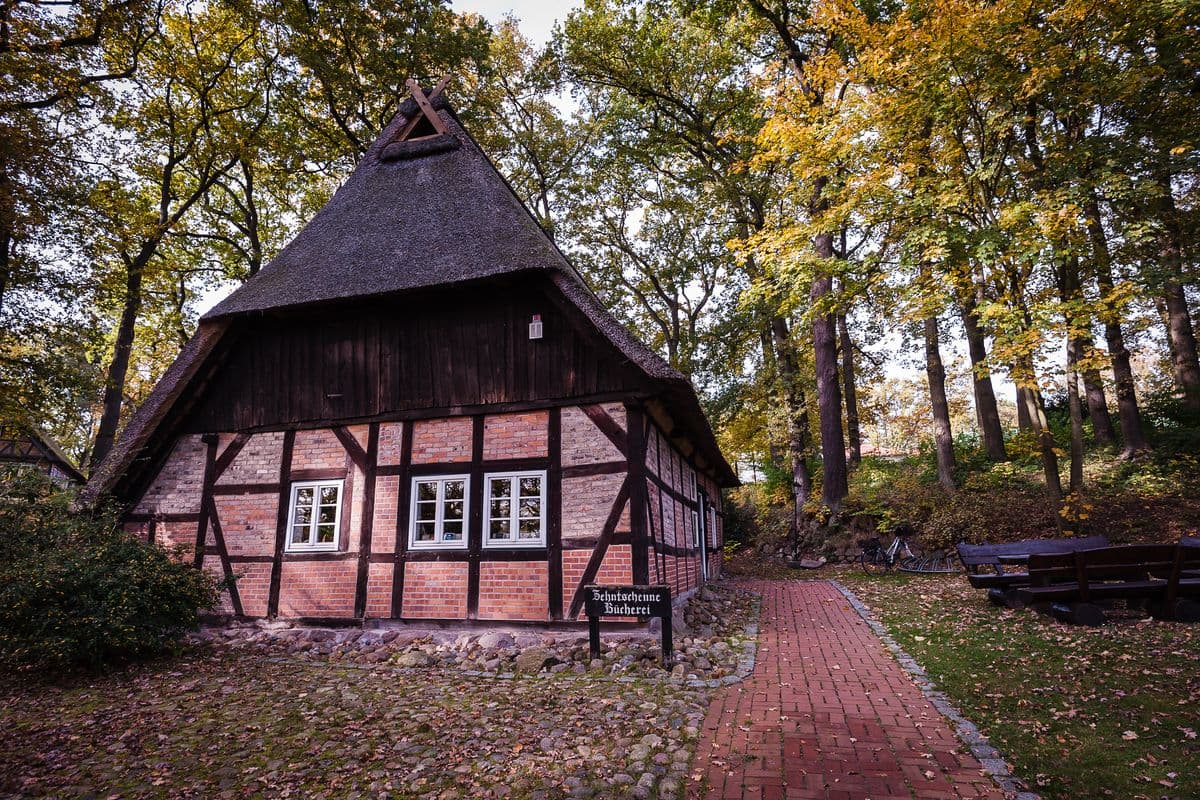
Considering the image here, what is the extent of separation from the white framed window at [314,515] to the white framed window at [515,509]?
2.61 metres

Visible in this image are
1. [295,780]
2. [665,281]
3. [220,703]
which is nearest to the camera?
[295,780]

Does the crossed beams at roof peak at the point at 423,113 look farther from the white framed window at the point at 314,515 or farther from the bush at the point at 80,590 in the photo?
the bush at the point at 80,590

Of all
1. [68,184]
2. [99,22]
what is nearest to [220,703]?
[68,184]

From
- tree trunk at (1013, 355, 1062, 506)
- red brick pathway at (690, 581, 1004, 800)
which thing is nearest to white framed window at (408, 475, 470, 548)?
red brick pathway at (690, 581, 1004, 800)

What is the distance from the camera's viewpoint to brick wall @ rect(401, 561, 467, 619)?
8.70 meters

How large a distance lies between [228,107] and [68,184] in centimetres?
644

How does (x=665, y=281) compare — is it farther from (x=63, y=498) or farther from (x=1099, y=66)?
(x=63, y=498)

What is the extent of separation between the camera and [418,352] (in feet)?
32.0

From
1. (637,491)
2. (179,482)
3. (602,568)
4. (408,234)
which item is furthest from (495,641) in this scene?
(408,234)

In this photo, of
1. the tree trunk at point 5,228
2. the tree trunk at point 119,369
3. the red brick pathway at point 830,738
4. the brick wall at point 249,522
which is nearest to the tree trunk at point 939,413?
the red brick pathway at point 830,738

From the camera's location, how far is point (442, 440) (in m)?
9.32

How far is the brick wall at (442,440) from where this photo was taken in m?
9.21

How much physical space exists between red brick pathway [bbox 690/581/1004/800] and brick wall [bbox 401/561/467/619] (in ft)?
13.8

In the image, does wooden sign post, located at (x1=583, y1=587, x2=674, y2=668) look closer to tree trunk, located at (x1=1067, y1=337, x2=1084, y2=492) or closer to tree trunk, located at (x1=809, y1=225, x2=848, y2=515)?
tree trunk, located at (x1=1067, y1=337, x2=1084, y2=492)
